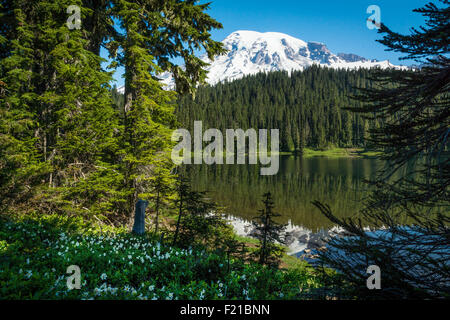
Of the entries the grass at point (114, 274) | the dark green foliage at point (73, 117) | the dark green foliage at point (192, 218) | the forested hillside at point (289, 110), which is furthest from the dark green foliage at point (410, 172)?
the forested hillside at point (289, 110)

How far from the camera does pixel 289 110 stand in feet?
393

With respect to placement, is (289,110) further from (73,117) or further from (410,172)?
(410,172)

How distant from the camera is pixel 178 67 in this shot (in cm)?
1139

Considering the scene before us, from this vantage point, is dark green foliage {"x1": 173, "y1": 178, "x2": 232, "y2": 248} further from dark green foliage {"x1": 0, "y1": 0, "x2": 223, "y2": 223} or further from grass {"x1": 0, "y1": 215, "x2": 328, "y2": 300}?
dark green foliage {"x1": 0, "y1": 0, "x2": 223, "y2": 223}

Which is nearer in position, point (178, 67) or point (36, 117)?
point (36, 117)

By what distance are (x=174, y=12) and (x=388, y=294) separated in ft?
40.7

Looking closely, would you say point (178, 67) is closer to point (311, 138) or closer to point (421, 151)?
point (421, 151)

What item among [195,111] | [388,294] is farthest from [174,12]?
[195,111]

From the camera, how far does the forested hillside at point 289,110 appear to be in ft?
340

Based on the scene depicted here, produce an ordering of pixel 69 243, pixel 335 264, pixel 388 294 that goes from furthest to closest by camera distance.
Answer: pixel 69 243
pixel 335 264
pixel 388 294

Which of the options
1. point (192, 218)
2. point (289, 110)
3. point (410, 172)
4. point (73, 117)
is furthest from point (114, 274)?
point (289, 110)

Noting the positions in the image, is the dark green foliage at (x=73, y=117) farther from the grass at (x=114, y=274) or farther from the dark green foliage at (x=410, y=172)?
the dark green foliage at (x=410, y=172)

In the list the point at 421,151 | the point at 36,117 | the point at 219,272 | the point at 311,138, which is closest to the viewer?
the point at 421,151

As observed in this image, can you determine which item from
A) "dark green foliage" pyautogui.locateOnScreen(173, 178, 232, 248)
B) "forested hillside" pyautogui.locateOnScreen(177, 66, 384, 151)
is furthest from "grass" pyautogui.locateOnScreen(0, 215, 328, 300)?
"forested hillside" pyautogui.locateOnScreen(177, 66, 384, 151)
